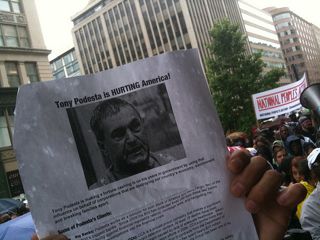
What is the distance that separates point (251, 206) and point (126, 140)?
0.47m

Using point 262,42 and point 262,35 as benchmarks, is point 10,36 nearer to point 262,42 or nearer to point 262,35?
point 262,42

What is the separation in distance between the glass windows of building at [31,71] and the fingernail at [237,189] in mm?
25418

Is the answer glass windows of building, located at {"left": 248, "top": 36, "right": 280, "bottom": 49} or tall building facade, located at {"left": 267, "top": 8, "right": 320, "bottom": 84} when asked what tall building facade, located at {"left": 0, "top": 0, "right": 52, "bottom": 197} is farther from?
tall building facade, located at {"left": 267, "top": 8, "right": 320, "bottom": 84}

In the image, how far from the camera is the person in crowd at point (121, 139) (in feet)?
3.96

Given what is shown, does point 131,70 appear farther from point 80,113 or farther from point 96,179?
point 96,179

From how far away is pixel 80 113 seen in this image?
120 cm

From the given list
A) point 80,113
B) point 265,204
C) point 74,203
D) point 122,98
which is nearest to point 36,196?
point 74,203

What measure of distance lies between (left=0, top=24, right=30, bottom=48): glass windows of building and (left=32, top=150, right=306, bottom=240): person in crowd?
→ 2503 centimetres

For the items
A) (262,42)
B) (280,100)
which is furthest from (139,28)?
(280,100)

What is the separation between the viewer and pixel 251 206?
1.34 metres

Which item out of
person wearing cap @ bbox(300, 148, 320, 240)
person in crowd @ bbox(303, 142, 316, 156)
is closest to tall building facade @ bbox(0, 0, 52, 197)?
person in crowd @ bbox(303, 142, 316, 156)

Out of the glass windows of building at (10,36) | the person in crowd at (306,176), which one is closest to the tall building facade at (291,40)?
the glass windows of building at (10,36)

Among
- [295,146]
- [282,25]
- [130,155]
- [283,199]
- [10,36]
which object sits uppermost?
[282,25]

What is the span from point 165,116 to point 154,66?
0.16 meters
